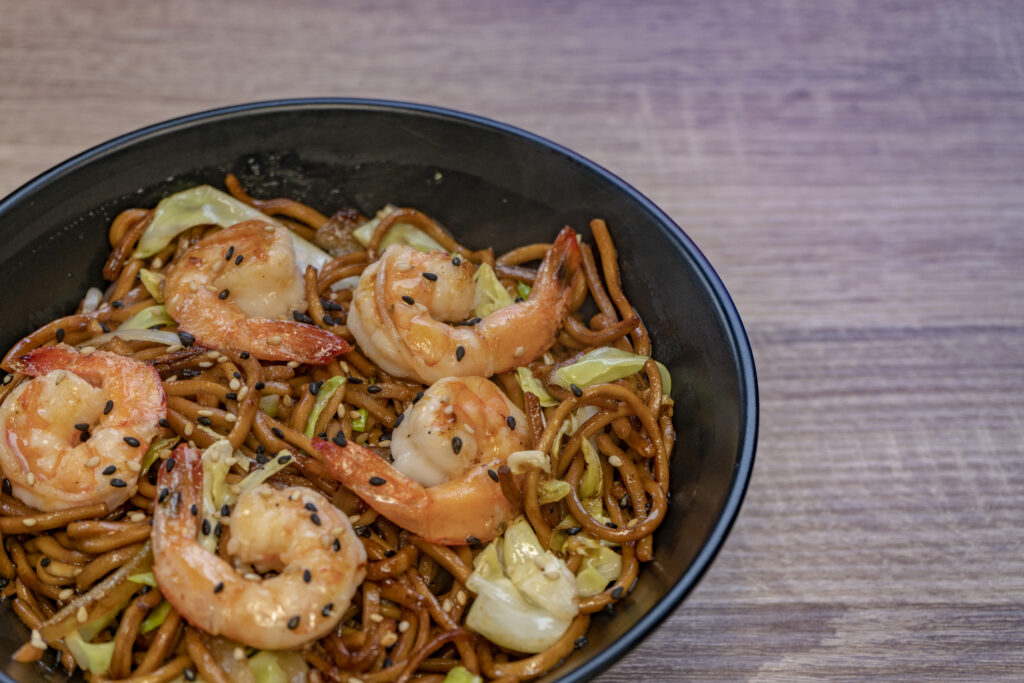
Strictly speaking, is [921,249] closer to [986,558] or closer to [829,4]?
[986,558]

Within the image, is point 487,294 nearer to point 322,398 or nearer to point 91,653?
point 322,398

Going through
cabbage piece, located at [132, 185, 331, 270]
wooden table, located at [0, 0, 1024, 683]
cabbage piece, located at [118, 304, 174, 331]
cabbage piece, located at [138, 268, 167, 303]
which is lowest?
wooden table, located at [0, 0, 1024, 683]

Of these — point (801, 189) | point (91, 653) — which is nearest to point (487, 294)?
point (91, 653)

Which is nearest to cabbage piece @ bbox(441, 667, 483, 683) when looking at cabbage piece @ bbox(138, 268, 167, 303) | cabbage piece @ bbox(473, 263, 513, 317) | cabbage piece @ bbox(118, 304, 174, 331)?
cabbage piece @ bbox(473, 263, 513, 317)

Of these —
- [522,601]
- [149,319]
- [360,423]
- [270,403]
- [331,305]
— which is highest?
[149,319]

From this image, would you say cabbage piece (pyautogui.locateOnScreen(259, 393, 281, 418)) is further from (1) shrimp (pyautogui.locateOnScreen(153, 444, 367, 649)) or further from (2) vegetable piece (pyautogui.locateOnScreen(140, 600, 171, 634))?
(2) vegetable piece (pyautogui.locateOnScreen(140, 600, 171, 634))

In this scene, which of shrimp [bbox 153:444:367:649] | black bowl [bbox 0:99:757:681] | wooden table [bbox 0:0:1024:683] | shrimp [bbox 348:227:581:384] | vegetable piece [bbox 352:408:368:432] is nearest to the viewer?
shrimp [bbox 153:444:367:649]
